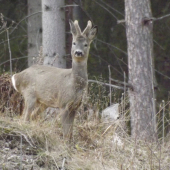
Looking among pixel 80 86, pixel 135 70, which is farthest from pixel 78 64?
pixel 135 70

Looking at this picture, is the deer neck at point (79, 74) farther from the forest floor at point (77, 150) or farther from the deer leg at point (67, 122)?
the forest floor at point (77, 150)

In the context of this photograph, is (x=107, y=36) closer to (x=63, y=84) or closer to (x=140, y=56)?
(x=140, y=56)

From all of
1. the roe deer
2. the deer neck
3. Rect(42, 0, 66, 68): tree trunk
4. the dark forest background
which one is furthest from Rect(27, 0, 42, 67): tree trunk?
the deer neck

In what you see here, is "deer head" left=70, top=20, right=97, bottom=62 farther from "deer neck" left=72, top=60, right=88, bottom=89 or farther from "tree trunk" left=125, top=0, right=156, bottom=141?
"tree trunk" left=125, top=0, right=156, bottom=141

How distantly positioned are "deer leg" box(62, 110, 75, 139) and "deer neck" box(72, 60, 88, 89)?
0.39m

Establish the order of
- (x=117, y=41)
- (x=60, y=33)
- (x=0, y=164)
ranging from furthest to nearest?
(x=117, y=41)
(x=60, y=33)
(x=0, y=164)

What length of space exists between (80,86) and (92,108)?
63 centimetres

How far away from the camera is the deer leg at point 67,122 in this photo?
6.64m

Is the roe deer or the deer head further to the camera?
the deer head

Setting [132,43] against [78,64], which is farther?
[132,43]

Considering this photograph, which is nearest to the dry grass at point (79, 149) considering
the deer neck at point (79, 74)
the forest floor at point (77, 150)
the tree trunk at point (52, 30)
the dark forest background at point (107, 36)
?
the forest floor at point (77, 150)

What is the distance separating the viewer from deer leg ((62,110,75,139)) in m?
6.64

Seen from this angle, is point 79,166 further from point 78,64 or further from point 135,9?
point 135,9

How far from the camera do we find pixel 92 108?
7.45 meters
